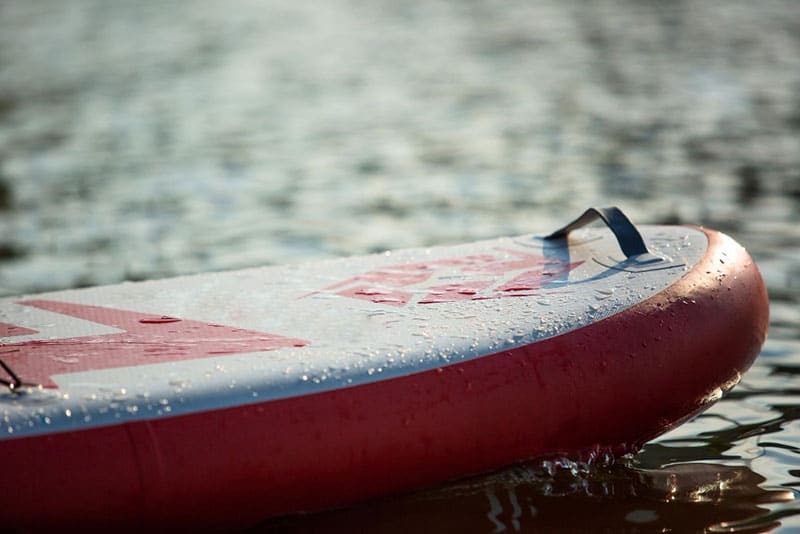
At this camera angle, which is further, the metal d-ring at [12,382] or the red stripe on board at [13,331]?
the red stripe on board at [13,331]

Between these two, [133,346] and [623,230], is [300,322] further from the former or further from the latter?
[623,230]

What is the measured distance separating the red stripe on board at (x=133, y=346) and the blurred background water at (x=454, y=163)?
426 millimetres

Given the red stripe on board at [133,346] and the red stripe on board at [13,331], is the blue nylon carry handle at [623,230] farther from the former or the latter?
the red stripe on board at [13,331]

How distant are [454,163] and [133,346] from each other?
4824mm

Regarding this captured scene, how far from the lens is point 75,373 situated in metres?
2.35

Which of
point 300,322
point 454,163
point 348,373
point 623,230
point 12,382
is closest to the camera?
point 12,382

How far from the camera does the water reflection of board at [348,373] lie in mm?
2191

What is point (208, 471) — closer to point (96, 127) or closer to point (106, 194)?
point (106, 194)

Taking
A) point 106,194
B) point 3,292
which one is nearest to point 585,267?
point 3,292

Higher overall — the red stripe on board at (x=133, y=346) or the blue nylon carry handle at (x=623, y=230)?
the blue nylon carry handle at (x=623, y=230)

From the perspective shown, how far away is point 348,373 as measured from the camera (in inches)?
94.2

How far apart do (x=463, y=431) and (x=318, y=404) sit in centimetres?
36

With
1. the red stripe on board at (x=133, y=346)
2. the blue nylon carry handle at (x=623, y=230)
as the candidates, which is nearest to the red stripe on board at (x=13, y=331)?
the red stripe on board at (x=133, y=346)

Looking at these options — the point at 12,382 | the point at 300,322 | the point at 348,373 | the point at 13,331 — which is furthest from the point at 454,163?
the point at 12,382
